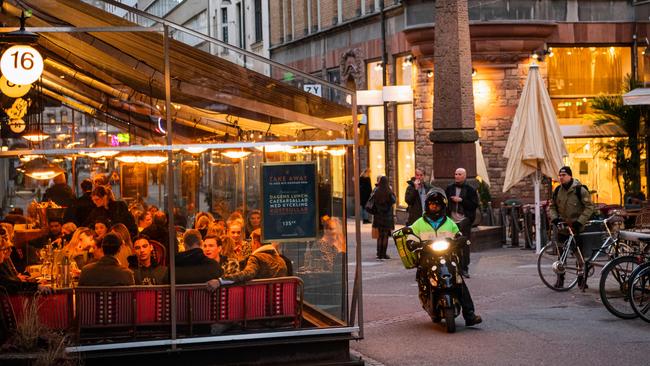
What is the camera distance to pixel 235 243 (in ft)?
37.9

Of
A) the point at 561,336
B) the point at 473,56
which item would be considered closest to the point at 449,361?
the point at 561,336

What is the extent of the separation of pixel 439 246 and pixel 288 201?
281cm

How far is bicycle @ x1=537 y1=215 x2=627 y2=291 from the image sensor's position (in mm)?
15703

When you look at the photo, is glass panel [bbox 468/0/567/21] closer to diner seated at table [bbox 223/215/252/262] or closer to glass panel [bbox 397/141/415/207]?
glass panel [bbox 397/141/415/207]

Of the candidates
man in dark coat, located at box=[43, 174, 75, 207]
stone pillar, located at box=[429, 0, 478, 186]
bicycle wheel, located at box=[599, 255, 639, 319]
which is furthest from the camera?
stone pillar, located at box=[429, 0, 478, 186]

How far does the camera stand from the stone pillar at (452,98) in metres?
23.3

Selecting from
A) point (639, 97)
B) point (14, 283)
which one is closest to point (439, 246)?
point (14, 283)

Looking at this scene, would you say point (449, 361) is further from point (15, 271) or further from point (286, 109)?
point (15, 271)

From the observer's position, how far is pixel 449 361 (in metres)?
11.8

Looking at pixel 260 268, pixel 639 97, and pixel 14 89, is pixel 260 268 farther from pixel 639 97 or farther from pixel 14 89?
pixel 639 97

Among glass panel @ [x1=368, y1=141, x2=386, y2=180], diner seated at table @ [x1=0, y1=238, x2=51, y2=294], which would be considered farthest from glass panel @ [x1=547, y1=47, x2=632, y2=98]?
diner seated at table @ [x1=0, y1=238, x2=51, y2=294]

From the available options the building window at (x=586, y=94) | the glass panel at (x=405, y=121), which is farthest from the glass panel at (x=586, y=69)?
the glass panel at (x=405, y=121)

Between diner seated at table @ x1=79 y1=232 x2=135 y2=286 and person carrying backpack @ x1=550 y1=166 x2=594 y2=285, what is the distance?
7.11m

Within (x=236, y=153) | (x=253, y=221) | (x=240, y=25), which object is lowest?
(x=253, y=221)
